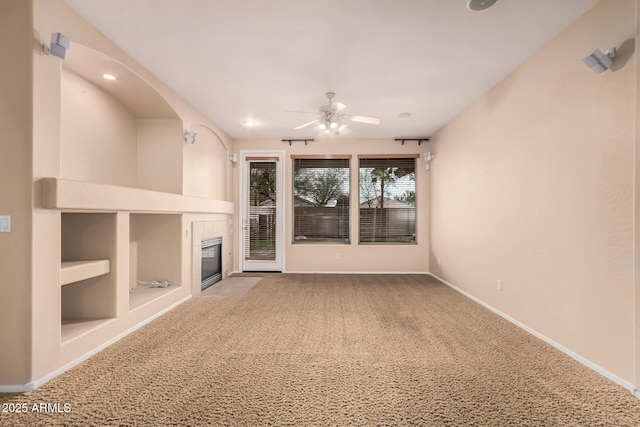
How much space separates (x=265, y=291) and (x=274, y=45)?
3.34 metres

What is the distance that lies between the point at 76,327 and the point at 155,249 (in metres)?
1.54

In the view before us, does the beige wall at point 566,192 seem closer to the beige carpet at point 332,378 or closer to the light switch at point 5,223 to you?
the beige carpet at point 332,378

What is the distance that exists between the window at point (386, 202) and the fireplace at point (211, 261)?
2.80 metres

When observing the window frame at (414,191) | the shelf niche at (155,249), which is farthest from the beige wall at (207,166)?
the window frame at (414,191)

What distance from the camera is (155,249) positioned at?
3934mm

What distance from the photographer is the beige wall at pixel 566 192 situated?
1999 mm

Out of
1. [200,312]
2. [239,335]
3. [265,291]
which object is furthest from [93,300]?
[265,291]

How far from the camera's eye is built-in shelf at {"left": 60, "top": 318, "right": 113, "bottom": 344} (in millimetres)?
2307

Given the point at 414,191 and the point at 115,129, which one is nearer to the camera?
the point at 115,129

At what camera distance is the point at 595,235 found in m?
2.19

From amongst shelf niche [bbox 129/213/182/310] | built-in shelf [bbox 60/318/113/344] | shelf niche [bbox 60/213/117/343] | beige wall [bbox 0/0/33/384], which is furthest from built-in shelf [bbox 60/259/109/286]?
shelf niche [bbox 129/213/182/310]

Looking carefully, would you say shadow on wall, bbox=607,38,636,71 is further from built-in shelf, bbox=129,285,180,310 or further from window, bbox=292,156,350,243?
built-in shelf, bbox=129,285,180,310

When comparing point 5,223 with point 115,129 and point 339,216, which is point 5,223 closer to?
point 115,129

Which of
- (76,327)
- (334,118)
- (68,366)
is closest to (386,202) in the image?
(334,118)
